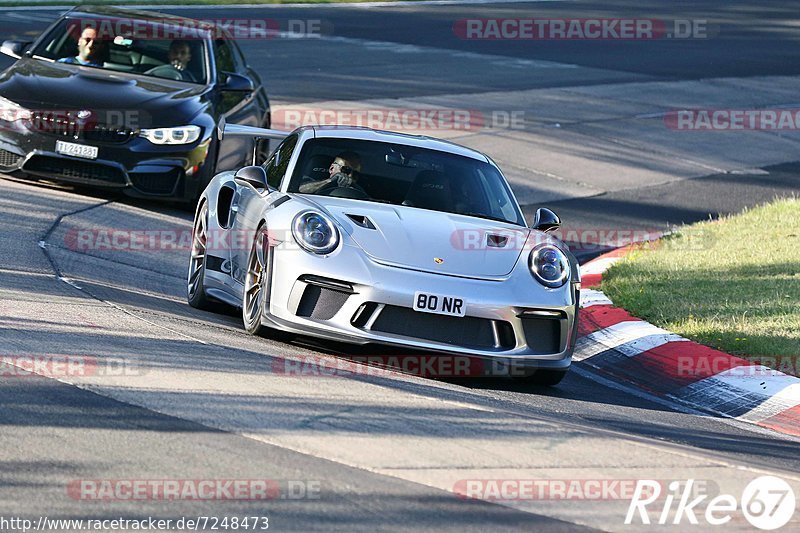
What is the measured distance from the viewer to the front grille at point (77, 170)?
11.9 meters

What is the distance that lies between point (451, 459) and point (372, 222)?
2360mm

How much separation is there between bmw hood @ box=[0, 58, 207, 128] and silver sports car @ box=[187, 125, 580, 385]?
3457 millimetres

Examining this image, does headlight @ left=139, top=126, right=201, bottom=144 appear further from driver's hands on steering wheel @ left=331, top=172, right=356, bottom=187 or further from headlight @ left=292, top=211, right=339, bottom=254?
headlight @ left=292, top=211, right=339, bottom=254

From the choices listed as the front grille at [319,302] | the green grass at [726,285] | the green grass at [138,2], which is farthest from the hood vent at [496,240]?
the green grass at [138,2]

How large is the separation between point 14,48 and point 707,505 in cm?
948

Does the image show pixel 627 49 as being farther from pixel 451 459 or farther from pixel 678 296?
pixel 451 459

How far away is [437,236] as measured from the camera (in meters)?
7.73

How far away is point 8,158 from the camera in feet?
39.4

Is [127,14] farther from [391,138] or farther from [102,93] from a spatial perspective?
[391,138]

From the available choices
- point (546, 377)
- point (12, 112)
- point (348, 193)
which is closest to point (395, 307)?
point (546, 377)

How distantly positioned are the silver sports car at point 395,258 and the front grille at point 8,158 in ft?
12.2

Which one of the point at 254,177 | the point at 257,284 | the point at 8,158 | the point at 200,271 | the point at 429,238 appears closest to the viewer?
the point at 429,238

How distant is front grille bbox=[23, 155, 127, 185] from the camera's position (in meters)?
11.9

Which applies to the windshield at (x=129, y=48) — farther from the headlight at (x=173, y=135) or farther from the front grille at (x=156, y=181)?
the front grille at (x=156, y=181)
